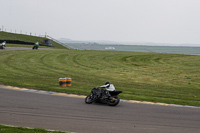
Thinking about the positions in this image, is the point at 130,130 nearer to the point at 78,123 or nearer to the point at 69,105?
the point at 78,123

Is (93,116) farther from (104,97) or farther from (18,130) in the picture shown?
(18,130)

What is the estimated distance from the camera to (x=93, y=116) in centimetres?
1212

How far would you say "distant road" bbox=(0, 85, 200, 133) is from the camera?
10297mm

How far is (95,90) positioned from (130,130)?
567 cm

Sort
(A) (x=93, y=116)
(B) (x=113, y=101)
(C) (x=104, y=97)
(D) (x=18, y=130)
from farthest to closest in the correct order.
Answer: (C) (x=104, y=97) < (B) (x=113, y=101) < (A) (x=93, y=116) < (D) (x=18, y=130)

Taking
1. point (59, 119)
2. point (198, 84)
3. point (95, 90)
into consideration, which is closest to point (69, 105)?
point (95, 90)

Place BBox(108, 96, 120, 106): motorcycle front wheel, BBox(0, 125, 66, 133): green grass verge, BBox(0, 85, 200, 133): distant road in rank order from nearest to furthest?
BBox(0, 125, 66, 133): green grass verge
BBox(0, 85, 200, 133): distant road
BBox(108, 96, 120, 106): motorcycle front wheel

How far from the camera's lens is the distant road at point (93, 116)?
10297 mm

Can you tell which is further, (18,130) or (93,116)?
(93,116)

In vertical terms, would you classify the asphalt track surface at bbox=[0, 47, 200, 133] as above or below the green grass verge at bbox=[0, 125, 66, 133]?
below

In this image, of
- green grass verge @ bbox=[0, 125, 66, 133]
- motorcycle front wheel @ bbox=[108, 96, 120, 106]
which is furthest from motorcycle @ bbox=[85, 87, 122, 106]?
green grass verge @ bbox=[0, 125, 66, 133]

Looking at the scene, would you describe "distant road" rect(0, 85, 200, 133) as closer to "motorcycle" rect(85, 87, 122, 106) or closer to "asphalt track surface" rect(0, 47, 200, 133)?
"asphalt track surface" rect(0, 47, 200, 133)

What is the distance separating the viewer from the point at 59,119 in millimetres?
11375

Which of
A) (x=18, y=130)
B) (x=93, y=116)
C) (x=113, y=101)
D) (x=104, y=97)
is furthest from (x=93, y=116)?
(x=18, y=130)
